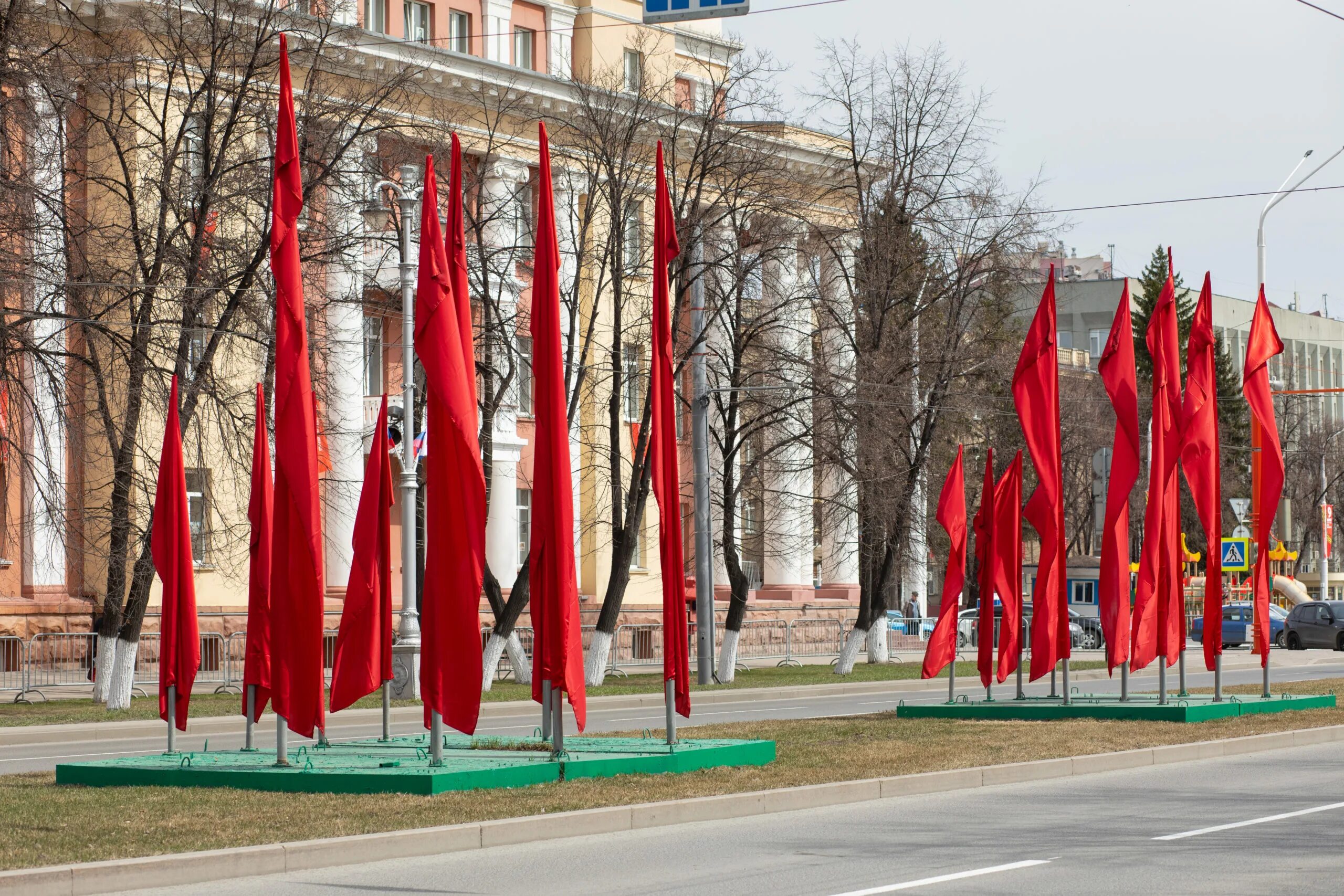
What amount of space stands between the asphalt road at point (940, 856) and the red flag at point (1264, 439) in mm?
9690

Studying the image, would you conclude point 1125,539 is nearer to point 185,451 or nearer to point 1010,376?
point 185,451

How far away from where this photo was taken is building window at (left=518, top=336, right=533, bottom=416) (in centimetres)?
3550

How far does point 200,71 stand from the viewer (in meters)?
29.5

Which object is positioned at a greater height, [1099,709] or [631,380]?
[631,380]

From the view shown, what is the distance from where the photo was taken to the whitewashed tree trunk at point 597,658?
35.3 metres

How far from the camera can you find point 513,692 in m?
32.4

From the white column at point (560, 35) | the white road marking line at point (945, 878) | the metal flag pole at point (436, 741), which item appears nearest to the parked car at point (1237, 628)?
the white column at point (560, 35)

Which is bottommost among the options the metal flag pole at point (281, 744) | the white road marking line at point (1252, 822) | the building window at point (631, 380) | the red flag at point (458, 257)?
the white road marking line at point (1252, 822)

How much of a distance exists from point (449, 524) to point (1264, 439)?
14782 millimetres

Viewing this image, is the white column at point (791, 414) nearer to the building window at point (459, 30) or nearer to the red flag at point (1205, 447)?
the building window at point (459, 30)

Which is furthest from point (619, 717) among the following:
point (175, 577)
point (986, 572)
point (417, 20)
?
point (417, 20)

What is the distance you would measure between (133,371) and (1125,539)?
14.2 m

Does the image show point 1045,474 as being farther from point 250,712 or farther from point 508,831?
point 508,831

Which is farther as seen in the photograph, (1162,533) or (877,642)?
(877,642)
